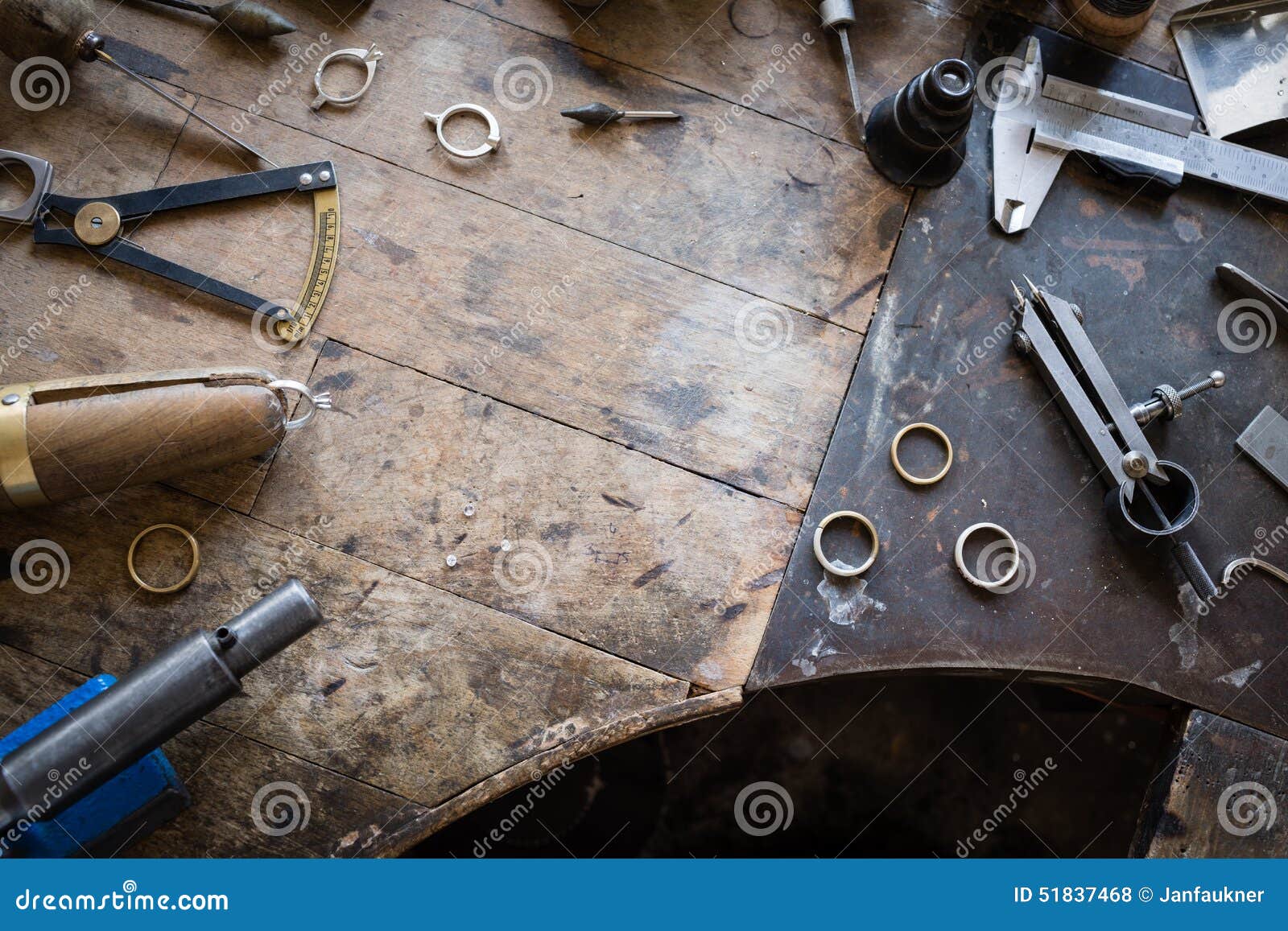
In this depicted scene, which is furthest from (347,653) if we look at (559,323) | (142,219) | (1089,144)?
(1089,144)

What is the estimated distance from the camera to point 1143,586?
2.09 metres

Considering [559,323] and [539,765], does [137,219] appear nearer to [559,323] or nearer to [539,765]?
[559,323]

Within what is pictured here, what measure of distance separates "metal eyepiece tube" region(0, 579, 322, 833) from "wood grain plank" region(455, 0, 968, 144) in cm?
148

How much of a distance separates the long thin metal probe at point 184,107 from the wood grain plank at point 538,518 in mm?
518

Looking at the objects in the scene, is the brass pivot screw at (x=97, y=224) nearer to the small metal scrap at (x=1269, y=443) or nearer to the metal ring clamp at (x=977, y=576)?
the metal ring clamp at (x=977, y=576)

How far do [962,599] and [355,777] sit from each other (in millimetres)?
1385

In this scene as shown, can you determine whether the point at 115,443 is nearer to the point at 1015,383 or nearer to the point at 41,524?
the point at 41,524

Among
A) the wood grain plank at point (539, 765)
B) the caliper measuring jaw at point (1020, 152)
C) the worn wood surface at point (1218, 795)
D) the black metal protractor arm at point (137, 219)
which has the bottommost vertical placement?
the worn wood surface at point (1218, 795)

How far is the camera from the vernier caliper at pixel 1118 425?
204cm

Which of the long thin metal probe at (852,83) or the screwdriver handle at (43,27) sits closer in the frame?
the screwdriver handle at (43,27)

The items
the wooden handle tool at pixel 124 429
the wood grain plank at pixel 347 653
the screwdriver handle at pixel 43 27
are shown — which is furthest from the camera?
the screwdriver handle at pixel 43 27

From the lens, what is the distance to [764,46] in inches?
90.3

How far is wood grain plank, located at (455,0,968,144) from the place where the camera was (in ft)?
7.43

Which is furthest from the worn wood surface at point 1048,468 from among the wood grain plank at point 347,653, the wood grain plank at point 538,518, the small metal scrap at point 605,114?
the small metal scrap at point 605,114
